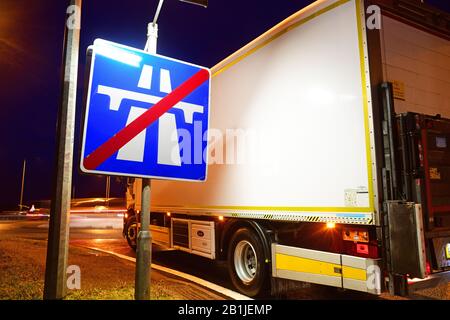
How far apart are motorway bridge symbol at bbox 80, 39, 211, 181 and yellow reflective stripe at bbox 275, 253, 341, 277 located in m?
2.31

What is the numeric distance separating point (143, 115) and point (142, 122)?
2.5 inches

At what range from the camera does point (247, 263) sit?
5910 mm

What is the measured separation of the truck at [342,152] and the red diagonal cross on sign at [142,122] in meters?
1.93

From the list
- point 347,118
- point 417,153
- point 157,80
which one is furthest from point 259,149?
point 157,80

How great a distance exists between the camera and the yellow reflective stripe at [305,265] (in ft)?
14.4

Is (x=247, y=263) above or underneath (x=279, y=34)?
underneath

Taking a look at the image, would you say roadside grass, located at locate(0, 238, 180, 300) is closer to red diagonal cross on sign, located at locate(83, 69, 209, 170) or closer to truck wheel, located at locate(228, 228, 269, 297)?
truck wheel, located at locate(228, 228, 269, 297)

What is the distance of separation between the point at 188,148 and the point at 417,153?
2.75m

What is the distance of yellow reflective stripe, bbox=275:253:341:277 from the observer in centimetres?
440

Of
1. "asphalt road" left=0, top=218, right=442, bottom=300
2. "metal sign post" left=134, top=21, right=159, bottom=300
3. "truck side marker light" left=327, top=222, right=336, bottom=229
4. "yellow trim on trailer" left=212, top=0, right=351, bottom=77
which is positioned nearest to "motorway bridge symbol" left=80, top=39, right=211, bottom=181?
"metal sign post" left=134, top=21, right=159, bottom=300

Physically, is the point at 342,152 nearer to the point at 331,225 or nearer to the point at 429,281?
the point at 331,225

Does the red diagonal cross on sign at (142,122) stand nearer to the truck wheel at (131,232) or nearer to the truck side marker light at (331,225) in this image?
the truck side marker light at (331,225)

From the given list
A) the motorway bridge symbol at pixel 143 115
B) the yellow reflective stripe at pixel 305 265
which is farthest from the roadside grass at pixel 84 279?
the motorway bridge symbol at pixel 143 115

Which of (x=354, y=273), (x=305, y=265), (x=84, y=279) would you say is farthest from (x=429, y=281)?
(x=84, y=279)
